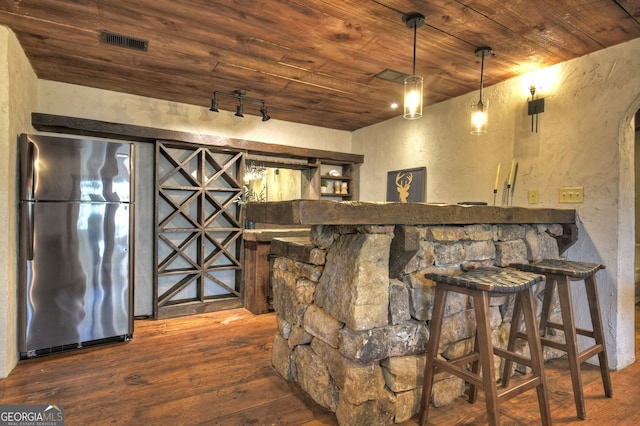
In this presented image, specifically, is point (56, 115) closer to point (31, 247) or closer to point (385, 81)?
point (31, 247)

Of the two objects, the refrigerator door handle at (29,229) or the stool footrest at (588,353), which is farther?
the refrigerator door handle at (29,229)

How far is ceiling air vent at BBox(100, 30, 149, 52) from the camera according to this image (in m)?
2.24

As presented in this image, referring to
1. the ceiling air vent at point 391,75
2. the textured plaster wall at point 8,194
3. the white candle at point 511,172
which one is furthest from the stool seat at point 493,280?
the textured plaster wall at point 8,194

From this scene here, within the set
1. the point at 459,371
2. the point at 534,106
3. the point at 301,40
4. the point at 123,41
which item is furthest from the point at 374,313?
the point at 123,41

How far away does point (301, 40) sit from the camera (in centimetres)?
229

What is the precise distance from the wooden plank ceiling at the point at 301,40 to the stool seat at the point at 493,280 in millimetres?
1462

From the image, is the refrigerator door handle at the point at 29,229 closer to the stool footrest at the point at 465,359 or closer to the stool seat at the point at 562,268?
the stool footrest at the point at 465,359

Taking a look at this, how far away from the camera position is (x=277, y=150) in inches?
157

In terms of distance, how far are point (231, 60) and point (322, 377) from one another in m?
2.28

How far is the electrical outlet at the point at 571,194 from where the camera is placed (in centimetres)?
244

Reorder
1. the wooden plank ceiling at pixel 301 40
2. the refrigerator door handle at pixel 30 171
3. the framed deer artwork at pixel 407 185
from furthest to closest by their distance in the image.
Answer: the framed deer artwork at pixel 407 185, the refrigerator door handle at pixel 30 171, the wooden plank ceiling at pixel 301 40

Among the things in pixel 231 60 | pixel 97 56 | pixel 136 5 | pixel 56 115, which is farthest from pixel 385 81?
pixel 56 115

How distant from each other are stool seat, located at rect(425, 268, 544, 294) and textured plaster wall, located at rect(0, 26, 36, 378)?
8.48 ft

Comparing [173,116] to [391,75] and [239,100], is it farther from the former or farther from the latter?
[391,75]
